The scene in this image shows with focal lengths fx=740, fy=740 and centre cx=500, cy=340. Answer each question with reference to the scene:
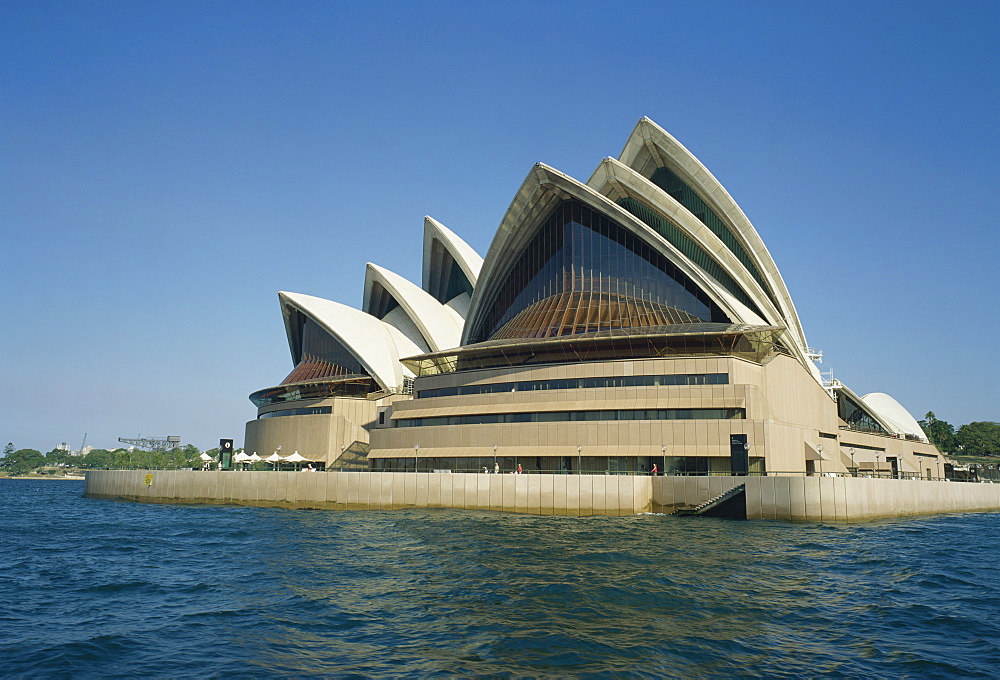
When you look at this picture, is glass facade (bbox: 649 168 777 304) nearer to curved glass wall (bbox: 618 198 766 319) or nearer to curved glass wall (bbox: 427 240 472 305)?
curved glass wall (bbox: 618 198 766 319)

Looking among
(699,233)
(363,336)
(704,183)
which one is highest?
(704,183)

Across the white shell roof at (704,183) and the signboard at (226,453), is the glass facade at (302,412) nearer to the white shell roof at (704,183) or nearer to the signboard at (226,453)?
the signboard at (226,453)

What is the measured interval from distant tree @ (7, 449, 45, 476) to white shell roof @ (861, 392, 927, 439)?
197 meters

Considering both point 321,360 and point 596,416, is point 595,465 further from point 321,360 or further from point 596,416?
point 321,360

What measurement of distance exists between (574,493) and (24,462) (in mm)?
203183

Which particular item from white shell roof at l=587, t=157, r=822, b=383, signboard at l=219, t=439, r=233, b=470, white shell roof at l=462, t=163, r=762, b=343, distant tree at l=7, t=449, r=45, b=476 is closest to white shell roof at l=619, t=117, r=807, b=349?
white shell roof at l=587, t=157, r=822, b=383

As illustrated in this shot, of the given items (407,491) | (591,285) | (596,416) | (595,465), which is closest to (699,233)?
(591,285)

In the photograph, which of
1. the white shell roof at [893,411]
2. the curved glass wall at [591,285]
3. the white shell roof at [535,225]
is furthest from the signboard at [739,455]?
the white shell roof at [893,411]

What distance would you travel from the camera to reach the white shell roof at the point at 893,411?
3588 inches

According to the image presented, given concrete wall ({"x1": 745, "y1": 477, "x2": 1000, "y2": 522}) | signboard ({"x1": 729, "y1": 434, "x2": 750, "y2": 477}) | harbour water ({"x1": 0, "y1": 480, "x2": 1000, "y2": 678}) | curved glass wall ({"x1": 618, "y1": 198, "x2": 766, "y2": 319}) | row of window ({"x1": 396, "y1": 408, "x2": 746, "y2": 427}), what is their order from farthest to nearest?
1. curved glass wall ({"x1": 618, "y1": 198, "x2": 766, "y2": 319})
2. row of window ({"x1": 396, "y1": 408, "x2": 746, "y2": 427})
3. signboard ({"x1": 729, "y1": 434, "x2": 750, "y2": 477})
4. concrete wall ({"x1": 745, "y1": 477, "x2": 1000, "y2": 522})
5. harbour water ({"x1": 0, "y1": 480, "x2": 1000, "y2": 678})

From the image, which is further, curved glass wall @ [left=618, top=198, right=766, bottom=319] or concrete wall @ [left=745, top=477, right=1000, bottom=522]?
curved glass wall @ [left=618, top=198, right=766, bottom=319]

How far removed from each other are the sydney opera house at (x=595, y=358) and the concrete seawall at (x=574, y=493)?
13.2ft

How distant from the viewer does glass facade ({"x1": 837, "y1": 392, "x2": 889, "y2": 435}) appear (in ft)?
250

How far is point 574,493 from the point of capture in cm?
3894
